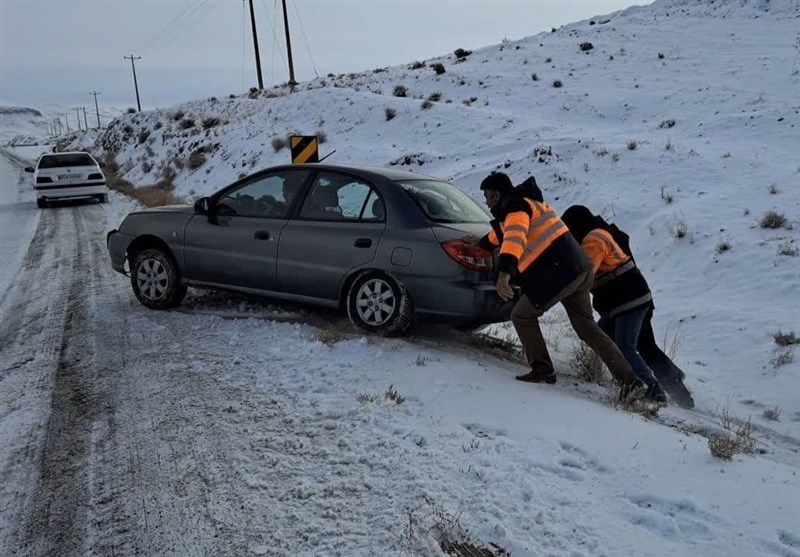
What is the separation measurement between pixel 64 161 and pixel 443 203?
16722mm

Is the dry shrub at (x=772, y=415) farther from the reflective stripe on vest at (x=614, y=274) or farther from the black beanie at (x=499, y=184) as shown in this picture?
the black beanie at (x=499, y=184)

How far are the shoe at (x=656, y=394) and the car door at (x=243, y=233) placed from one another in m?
3.42

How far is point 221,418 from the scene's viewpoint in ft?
13.7

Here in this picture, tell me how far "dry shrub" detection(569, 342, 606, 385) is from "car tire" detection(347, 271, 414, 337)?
1.42 metres

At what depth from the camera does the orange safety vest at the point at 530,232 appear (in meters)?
4.46

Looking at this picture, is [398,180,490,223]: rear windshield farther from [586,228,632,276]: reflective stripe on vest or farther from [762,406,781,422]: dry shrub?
[762,406,781,422]: dry shrub

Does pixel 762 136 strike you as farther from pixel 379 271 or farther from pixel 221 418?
pixel 221 418

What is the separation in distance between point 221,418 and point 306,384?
70cm

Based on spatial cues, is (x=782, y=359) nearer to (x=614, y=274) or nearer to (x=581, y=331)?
(x=614, y=274)

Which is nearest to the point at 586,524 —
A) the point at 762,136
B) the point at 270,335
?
the point at 270,335

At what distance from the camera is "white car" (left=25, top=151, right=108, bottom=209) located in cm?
1816

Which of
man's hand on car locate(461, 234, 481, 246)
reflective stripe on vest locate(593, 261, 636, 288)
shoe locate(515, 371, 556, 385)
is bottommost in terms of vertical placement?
shoe locate(515, 371, 556, 385)

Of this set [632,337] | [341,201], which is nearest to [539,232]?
[632,337]

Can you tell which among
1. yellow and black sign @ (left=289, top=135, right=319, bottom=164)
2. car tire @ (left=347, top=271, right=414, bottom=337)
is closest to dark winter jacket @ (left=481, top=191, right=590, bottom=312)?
car tire @ (left=347, top=271, right=414, bottom=337)
